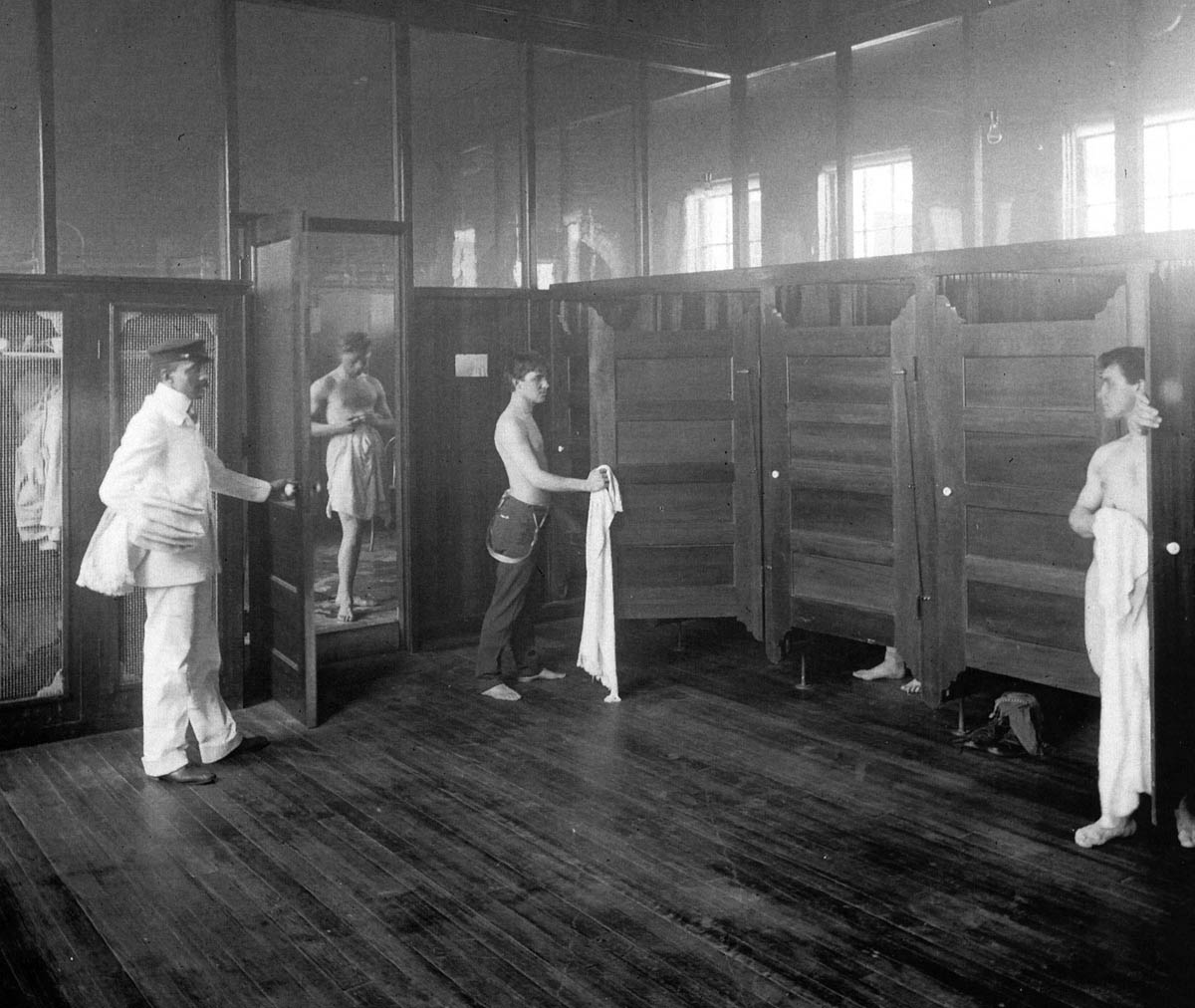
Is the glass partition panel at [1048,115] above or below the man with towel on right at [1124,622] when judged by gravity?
above

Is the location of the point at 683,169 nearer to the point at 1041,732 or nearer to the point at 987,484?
the point at 987,484

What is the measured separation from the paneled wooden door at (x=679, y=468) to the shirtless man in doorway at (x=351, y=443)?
3.87 feet

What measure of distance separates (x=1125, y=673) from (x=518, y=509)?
9.13 feet

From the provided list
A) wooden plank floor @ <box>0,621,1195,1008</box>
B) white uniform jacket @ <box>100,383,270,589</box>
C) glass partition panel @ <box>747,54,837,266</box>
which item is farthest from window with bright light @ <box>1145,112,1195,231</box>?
white uniform jacket @ <box>100,383,270,589</box>

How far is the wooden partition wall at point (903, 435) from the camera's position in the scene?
4.60 m

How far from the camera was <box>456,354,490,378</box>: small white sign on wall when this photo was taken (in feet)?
22.4

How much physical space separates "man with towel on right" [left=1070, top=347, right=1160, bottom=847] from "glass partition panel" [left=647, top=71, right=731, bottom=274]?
12.5 feet

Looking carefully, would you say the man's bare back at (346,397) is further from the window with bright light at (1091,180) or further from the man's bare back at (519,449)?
the window with bright light at (1091,180)

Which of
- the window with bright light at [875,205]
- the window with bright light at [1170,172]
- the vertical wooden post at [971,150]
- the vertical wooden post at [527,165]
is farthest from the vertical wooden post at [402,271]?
the window with bright light at [1170,172]

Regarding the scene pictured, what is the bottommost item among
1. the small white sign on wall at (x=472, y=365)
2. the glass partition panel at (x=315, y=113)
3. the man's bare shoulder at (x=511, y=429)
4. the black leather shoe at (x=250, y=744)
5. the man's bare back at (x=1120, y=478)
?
the black leather shoe at (x=250, y=744)

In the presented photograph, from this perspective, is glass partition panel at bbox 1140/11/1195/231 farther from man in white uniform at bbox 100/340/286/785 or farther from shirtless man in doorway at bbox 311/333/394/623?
man in white uniform at bbox 100/340/286/785

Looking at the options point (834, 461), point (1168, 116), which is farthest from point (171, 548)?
point (1168, 116)

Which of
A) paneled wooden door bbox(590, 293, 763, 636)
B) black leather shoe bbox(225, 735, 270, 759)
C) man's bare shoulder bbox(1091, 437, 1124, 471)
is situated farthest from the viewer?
paneled wooden door bbox(590, 293, 763, 636)

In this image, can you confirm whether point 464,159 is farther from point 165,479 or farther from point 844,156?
point 165,479
